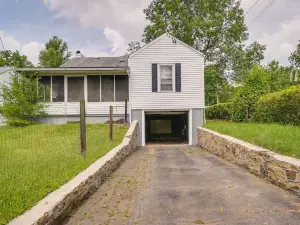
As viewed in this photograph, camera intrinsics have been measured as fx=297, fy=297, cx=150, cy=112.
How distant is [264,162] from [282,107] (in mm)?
4863

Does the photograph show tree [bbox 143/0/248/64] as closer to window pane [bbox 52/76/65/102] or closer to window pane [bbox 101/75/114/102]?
window pane [bbox 101/75/114/102]

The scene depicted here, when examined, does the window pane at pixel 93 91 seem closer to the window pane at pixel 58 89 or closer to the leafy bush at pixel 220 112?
the window pane at pixel 58 89

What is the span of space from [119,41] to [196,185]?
2705 cm

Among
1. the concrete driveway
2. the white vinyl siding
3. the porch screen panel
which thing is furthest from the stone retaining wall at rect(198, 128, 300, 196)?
the porch screen panel

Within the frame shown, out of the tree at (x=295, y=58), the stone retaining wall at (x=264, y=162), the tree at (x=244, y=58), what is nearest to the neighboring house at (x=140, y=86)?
the stone retaining wall at (x=264, y=162)

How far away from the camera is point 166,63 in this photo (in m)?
15.4

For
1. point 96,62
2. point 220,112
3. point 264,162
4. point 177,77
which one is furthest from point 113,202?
point 220,112

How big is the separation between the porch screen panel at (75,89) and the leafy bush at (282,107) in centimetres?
901

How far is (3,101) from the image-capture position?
48.9 feet

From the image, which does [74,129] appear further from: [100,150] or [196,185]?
[196,185]

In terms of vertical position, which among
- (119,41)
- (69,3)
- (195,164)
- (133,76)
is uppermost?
(119,41)

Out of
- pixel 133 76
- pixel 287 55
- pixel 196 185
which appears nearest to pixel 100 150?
pixel 196 185

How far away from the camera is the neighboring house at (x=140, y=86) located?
15.2 m

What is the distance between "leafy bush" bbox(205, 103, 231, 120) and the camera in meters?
18.4
